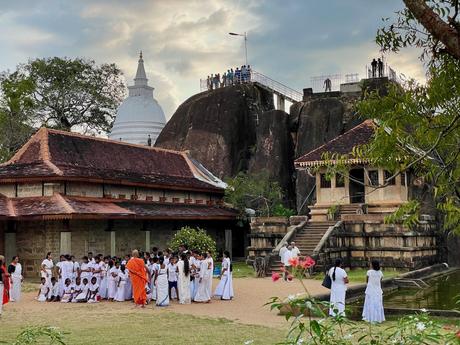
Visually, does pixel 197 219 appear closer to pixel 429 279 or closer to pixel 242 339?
pixel 429 279

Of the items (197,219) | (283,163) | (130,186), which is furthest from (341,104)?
(130,186)

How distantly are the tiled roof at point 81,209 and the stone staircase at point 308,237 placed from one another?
566 centimetres

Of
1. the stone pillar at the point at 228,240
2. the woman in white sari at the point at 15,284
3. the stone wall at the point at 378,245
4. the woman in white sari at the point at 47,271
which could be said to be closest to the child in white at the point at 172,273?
the woman in white sari at the point at 47,271

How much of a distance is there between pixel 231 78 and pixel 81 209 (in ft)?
87.7

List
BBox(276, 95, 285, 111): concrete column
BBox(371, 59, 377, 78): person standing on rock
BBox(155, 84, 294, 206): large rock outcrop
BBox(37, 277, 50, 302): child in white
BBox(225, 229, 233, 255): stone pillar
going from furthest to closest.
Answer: BBox(276, 95, 285, 111): concrete column < BBox(155, 84, 294, 206): large rock outcrop < BBox(371, 59, 377, 78): person standing on rock < BBox(225, 229, 233, 255): stone pillar < BBox(37, 277, 50, 302): child in white

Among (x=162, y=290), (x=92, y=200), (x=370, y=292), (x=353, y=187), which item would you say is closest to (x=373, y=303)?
(x=370, y=292)

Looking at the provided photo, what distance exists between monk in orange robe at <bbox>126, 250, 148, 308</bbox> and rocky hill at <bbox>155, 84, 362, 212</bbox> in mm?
23191

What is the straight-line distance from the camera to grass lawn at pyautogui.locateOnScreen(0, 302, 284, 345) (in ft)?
38.8

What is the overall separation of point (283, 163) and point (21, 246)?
21.1m

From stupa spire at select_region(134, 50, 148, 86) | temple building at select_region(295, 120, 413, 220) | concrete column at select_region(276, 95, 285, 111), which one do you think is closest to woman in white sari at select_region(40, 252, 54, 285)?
temple building at select_region(295, 120, 413, 220)

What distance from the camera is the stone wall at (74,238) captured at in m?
25.5

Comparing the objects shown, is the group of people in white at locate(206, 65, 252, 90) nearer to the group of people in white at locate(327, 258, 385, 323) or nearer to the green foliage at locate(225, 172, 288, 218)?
the green foliage at locate(225, 172, 288, 218)

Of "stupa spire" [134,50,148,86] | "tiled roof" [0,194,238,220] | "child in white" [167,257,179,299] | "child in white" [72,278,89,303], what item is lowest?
"child in white" [72,278,89,303]

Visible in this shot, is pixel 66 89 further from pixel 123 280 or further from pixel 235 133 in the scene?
pixel 123 280
